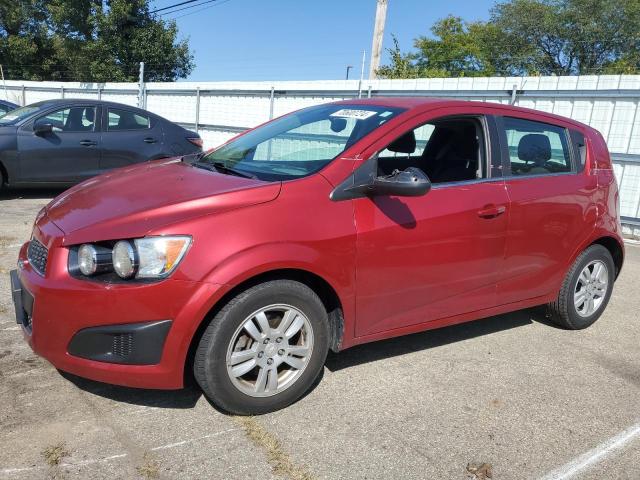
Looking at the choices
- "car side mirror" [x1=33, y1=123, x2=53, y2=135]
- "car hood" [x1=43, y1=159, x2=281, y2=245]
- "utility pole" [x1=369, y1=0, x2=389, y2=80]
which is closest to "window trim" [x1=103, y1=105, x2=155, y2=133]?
"car side mirror" [x1=33, y1=123, x2=53, y2=135]

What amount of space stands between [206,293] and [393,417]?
1.26m

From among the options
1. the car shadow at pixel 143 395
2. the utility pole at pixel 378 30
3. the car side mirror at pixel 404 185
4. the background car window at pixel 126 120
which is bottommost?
the car shadow at pixel 143 395

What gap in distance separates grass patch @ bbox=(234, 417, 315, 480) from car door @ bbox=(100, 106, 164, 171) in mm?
6584

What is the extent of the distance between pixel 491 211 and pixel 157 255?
2.15m

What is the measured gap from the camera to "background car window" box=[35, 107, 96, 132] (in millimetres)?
8234

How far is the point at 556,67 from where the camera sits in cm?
3800

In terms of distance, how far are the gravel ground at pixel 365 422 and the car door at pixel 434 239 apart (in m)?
0.43

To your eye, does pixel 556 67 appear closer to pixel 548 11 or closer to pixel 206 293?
pixel 548 11

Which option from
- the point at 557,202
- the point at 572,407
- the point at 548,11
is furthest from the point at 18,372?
the point at 548,11

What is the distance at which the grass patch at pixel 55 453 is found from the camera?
8.20 ft

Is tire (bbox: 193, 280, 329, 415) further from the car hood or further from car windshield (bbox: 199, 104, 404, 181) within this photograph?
car windshield (bbox: 199, 104, 404, 181)

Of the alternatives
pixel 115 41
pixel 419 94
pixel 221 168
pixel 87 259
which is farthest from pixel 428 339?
pixel 115 41

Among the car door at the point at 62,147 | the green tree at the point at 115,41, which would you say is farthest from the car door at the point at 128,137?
the green tree at the point at 115,41

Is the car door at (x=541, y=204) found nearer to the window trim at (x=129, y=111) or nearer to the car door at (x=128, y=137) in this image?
the car door at (x=128, y=137)
